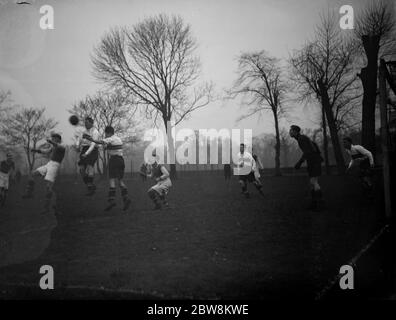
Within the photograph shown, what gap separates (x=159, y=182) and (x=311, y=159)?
2455 mm

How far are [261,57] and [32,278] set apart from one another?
4.24 metres

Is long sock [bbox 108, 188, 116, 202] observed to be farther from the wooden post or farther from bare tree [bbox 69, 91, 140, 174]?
the wooden post

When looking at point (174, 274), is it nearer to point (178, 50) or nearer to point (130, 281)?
point (130, 281)

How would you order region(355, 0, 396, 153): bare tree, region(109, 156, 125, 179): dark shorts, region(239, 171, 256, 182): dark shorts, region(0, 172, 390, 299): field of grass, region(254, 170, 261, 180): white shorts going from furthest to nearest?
region(239, 171, 256, 182): dark shorts < region(254, 170, 261, 180): white shorts < region(109, 156, 125, 179): dark shorts < region(355, 0, 396, 153): bare tree < region(0, 172, 390, 299): field of grass

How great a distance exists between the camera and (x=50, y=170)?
15.5ft

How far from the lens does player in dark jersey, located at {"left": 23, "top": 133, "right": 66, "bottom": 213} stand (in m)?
4.64

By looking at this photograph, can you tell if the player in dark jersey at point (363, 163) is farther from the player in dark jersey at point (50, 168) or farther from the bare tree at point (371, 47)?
the player in dark jersey at point (50, 168)

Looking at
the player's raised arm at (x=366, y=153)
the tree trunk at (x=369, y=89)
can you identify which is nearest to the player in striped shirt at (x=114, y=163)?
the player's raised arm at (x=366, y=153)

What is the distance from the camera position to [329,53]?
182 inches

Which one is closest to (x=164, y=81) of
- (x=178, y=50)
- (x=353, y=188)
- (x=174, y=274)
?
(x=178, y=50)

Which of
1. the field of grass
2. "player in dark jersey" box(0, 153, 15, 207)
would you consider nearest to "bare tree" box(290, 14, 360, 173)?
the field of grass

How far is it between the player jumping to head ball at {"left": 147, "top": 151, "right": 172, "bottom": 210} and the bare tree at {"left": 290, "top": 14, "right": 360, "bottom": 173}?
254 centimetres

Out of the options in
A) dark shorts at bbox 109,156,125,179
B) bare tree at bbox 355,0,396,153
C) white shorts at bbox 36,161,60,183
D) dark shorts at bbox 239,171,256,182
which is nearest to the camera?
bare tree at bbox 355,0,396,153

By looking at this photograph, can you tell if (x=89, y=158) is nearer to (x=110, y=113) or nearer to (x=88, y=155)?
(x=88, y=155)
